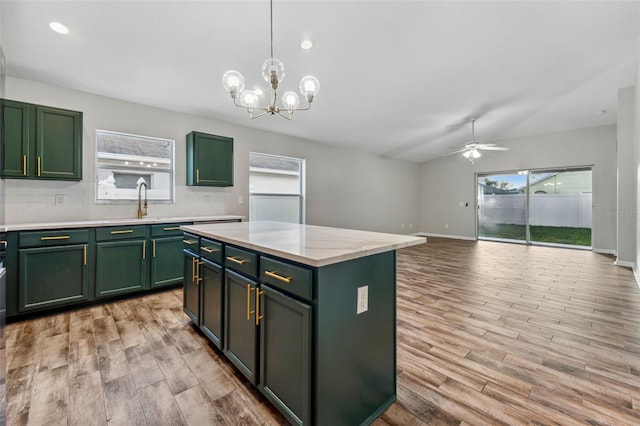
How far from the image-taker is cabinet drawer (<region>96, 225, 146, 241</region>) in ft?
9.89

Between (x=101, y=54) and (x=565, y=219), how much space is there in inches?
372

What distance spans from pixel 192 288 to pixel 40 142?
2.31 meters

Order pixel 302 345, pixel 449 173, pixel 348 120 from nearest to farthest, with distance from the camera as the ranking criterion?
pixel 302 345 → pixel 348 120 → pixel 449 173

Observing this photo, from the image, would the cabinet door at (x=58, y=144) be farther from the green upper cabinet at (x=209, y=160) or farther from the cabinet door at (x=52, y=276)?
the green upper cabinet at (x=209, y=160)

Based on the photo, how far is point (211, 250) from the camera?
2033mm

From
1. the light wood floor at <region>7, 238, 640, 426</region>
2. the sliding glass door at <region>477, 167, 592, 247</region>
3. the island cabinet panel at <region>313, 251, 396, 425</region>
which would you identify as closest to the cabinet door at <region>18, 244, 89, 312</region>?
the light wood floor at <region>7, 238, 640, 426</region>

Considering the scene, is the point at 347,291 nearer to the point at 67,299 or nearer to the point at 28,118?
the point at 67,299

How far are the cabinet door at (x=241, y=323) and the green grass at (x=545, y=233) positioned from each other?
325 inches

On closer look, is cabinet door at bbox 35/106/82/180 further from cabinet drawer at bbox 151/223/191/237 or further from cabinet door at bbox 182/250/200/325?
cabinet door at bbox 182/250/200/325

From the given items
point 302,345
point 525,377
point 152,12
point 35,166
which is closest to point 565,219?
point 525,377

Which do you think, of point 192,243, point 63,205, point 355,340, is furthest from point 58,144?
point 355,340

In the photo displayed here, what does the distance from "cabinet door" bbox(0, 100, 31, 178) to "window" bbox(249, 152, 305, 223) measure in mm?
2862

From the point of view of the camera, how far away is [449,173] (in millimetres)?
8719

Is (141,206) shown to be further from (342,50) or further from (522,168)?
(522,168)
